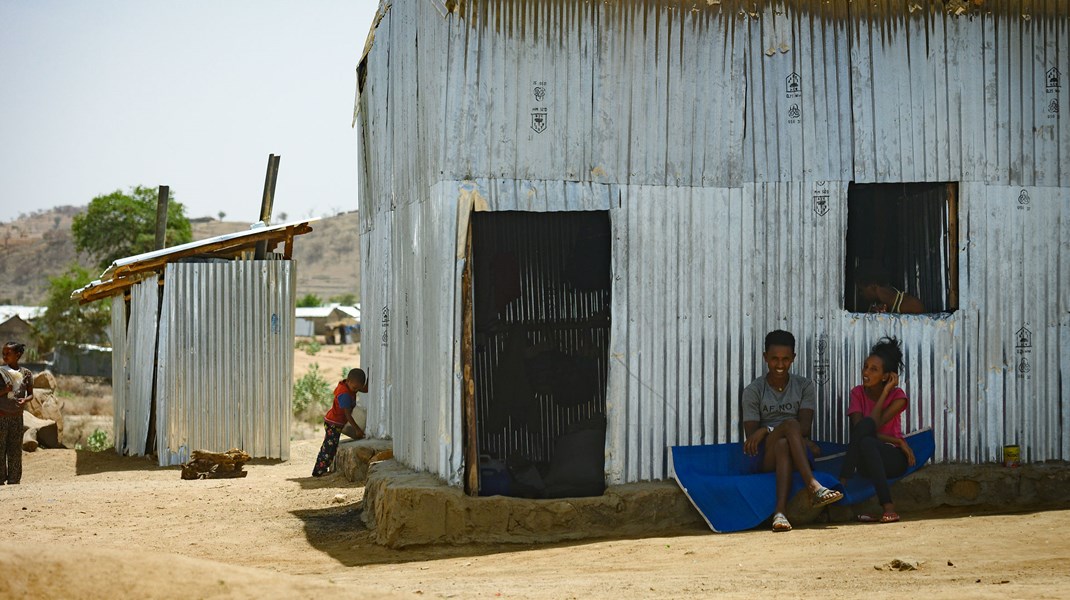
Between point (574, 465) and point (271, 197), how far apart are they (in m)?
11.1

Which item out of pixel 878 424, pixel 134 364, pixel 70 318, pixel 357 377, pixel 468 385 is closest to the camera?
pixel 468 385

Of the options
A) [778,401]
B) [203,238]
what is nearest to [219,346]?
[778,401]

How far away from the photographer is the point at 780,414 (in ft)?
26.1

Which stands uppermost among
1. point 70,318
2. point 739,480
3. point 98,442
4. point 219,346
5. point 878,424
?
point 70,318

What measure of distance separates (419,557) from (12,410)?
605cm

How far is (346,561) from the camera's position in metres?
7.36

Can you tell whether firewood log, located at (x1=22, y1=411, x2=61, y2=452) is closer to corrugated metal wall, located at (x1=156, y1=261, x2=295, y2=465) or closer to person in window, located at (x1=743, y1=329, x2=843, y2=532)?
corrugated metal wall, located at (x1=156, y1=261, x2=295, y2=465)

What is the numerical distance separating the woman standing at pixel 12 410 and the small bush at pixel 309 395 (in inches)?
419

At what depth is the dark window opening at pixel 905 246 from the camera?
28.1 feet

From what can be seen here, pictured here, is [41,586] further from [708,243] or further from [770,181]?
[770,181]

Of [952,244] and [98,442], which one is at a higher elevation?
[952,244]

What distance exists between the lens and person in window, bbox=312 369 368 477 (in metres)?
11.7

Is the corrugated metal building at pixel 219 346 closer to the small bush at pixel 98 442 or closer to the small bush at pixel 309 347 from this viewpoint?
the small bush at pixel 98 442

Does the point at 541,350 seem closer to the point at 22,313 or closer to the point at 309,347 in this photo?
the point at 22,313
